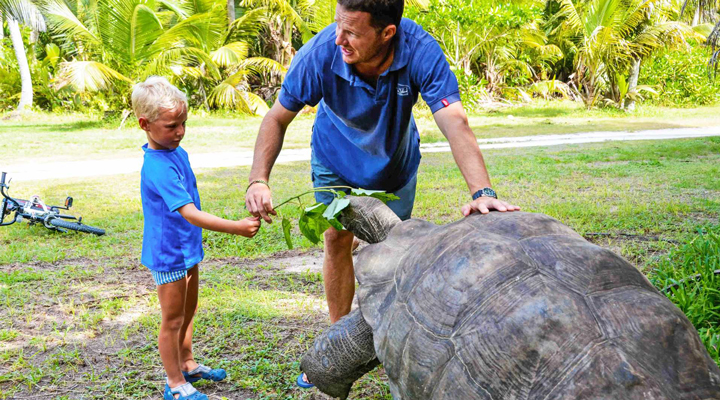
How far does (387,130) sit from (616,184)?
15.3ft

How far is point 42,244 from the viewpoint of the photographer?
473 centimetres

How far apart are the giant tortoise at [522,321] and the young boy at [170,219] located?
26.8 inches

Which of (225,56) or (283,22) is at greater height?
(283,22)

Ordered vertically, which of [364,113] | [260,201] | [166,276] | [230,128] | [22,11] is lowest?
[230,128]

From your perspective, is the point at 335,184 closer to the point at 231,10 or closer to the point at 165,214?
the point at 165,214

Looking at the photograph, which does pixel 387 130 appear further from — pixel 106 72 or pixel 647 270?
pixel 106 72

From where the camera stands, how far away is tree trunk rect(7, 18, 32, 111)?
574 inches

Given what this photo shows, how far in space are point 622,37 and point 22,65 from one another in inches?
601

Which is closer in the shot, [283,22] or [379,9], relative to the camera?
[379,9]

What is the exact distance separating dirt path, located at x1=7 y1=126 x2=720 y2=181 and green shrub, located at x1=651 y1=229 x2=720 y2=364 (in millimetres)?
6028

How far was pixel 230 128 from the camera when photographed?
41.5ft

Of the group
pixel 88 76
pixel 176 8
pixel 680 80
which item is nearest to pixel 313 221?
pixel 88 76

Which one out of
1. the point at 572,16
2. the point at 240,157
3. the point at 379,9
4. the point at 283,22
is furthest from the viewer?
the point at 572,16

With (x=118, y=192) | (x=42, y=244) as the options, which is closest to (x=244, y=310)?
(x=42, y=244)
